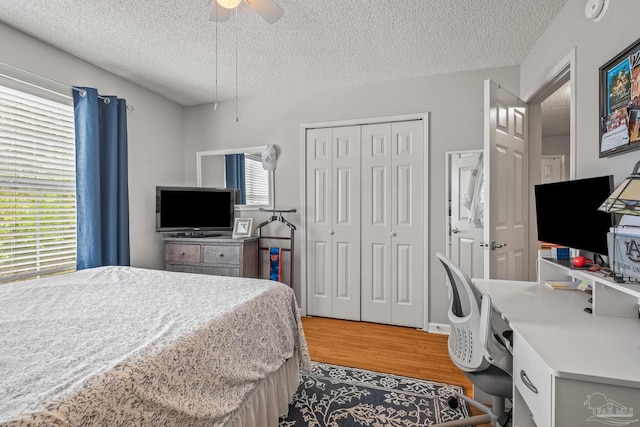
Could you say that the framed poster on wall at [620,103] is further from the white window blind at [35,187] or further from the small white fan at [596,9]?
the white window blind at [35,187]

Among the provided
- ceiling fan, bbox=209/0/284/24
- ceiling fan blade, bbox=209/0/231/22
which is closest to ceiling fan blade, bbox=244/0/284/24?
ceiling fan, bbox=209/0/284/24

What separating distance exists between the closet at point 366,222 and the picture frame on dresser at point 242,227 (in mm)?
672

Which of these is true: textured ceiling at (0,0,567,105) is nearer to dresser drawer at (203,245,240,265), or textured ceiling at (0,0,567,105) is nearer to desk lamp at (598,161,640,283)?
desk lamp at (598,161,640,283)

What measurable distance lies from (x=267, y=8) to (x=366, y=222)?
2286 mm

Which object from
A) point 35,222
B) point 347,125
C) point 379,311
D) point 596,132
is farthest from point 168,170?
point 596,132

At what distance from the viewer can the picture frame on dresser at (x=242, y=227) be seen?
363cm

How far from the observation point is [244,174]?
3.89 metres

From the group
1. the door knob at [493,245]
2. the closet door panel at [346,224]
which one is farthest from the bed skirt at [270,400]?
the closet door panel at [346,224]

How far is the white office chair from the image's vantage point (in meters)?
1.40

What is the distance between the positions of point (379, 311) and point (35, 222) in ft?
10.5

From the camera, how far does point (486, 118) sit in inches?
87.3

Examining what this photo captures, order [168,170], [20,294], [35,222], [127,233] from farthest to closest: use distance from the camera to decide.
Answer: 1. [168,170]
2. [127,233]
3. [35,222]
4. [20,294]

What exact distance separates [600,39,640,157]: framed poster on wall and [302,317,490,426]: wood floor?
1683 millimetres

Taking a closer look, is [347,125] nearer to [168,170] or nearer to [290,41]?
[290,41]
